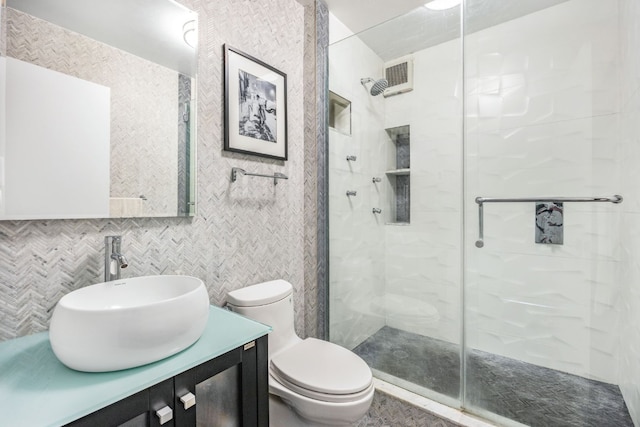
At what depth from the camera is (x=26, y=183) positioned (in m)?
0.91

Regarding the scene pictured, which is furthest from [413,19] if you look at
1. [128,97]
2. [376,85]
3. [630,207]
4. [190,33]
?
[128,97]

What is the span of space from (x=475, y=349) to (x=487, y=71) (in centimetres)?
161

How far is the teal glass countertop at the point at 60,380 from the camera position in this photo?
0.59 m

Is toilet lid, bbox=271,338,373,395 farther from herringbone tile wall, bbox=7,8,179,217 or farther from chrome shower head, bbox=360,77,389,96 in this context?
chrome shower head, bbox=360,77,389,96

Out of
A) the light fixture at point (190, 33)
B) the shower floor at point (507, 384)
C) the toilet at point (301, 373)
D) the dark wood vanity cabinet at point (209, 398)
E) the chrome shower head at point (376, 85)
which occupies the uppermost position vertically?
the chrome shower head at point (376, 85)

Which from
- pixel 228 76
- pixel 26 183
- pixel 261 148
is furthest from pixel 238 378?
pixel 228 76

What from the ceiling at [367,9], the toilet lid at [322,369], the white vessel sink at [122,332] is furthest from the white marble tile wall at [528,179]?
the white vessel sink at [122,332]

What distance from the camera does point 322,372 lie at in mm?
1265

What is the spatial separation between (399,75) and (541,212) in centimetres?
119

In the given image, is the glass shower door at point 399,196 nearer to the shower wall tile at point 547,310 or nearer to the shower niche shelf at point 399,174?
the shower niche shelf at point 399,174

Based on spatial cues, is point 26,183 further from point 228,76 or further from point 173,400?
point 228,76

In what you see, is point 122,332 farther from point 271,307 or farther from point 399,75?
point 399,75

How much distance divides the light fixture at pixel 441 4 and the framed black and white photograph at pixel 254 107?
3.06ft

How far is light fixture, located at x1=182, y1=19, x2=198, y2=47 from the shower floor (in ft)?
6.38
